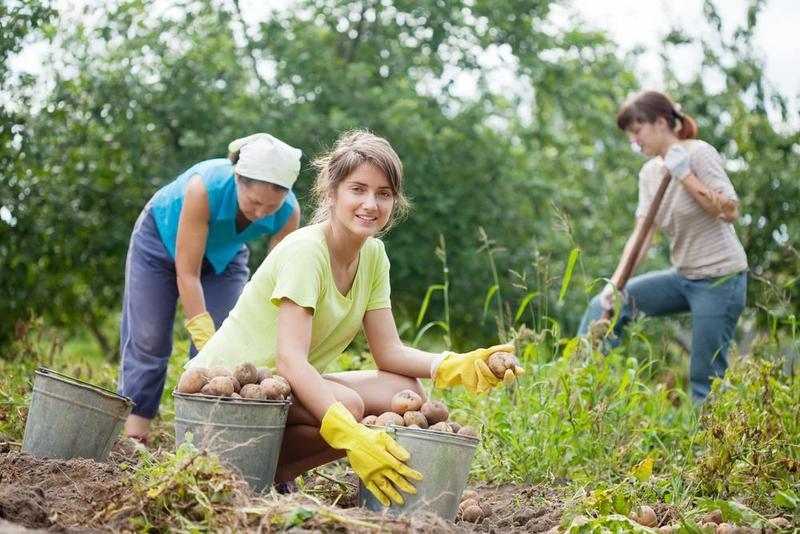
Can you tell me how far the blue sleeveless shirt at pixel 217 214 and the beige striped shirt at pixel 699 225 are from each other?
1.89 m

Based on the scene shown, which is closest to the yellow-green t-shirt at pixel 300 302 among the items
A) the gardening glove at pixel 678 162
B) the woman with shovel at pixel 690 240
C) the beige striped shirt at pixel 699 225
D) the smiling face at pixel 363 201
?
the smiling face at pixel 363 201

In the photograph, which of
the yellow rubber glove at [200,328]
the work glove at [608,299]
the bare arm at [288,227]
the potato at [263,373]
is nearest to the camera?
the potato at [263,373]

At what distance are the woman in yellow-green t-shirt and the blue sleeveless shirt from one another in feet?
2.42

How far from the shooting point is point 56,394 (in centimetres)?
295

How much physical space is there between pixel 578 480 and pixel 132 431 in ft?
5.91

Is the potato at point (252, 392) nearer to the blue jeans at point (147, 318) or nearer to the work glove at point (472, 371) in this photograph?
the work glove at point (472, 371)

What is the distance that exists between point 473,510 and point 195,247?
1559 mm

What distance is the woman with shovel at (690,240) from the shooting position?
446 cm

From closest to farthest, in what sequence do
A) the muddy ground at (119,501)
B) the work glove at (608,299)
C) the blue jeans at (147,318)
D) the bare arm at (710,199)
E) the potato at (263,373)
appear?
the muddy ground at (119,501)
the potato at (263,373)
the blue jeans at (147,318)
the bare arm at (710,199)
the work glove at (608,299)

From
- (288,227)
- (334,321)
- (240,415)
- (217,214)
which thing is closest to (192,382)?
(240,415)

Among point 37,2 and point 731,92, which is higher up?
point 731,92

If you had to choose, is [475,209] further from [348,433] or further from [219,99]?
[348,433]

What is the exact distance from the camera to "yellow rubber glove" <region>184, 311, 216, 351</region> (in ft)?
12.1

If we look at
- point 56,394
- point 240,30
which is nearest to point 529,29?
point 240,30
